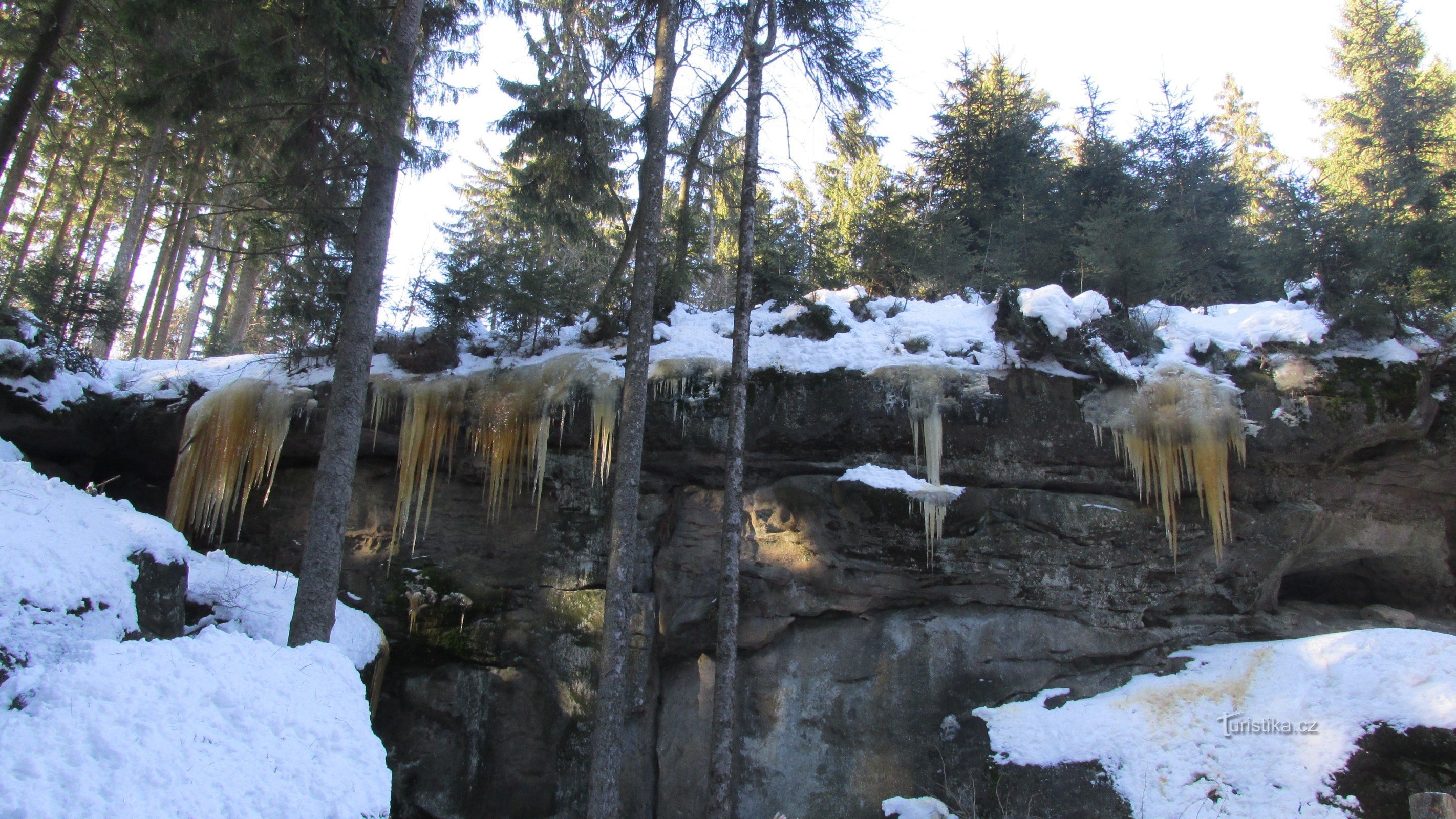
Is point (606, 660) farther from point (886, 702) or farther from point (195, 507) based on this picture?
point (195, 507)

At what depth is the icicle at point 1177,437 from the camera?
32.4ft

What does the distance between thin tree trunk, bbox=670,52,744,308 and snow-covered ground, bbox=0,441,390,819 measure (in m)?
8.37

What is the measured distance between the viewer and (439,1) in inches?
427

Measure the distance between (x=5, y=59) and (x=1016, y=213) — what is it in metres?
19.6

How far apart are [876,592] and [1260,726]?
14.7 feet

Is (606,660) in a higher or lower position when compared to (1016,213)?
lower

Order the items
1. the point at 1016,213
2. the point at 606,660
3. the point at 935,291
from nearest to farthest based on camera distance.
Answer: the point at 606,660, the point at 935,291, the point at 1016,213

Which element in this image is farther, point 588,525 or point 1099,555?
point 588,525

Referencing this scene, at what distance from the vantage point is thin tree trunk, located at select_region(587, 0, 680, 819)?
8.10 m

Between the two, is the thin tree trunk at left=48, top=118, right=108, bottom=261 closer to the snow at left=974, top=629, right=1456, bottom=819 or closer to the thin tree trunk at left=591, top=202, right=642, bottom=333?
the thin tree trunk at left=591, top=202, right=642, bottom=333

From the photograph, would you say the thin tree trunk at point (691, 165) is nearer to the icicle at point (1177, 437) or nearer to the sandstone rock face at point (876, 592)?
the sandstone rock face at point (876, 592)

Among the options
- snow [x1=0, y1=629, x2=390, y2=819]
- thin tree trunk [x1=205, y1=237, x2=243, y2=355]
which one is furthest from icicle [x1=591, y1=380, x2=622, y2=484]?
thin tree trunk [x1=205, y1=237, x2=243, y2=355]

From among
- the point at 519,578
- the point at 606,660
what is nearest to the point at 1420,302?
the point at 606,660

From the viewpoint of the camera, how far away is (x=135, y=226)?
15.1 meters
